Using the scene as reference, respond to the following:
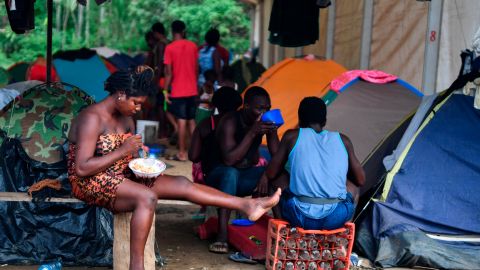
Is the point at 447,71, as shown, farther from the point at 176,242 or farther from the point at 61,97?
the point at 61,97

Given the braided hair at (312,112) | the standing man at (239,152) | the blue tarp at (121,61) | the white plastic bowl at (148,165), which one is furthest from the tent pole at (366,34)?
the white plastic bowl at (148,165)

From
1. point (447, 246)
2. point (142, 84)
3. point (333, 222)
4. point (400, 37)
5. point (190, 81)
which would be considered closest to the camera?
point (142, 84)

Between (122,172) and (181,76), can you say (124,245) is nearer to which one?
(122,172)

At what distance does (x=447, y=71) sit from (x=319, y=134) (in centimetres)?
314

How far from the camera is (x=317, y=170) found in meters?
4.43

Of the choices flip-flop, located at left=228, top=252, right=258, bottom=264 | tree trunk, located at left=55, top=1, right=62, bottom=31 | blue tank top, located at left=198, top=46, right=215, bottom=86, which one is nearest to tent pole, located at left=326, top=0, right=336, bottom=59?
blue tank top, located at left=198, top=46, right=215, bottom=86

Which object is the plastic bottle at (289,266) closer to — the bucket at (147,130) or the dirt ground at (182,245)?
the dirt ground at (182,245)

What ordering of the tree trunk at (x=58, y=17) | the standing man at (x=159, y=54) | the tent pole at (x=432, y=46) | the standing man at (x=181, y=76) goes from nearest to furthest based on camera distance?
the tent pole at (x=432, y=46), the standing man at (x=181, y=76), the standing man at (x=159, y=54), the tree trunk at (x=58, y=17)

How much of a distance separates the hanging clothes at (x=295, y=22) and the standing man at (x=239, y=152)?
6.91ft

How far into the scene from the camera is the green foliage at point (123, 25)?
73.8 ft

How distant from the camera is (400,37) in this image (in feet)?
27.5

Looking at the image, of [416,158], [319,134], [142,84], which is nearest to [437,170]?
[416,158]

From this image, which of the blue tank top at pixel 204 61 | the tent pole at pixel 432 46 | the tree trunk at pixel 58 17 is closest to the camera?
the tent pole at pixel 432 46

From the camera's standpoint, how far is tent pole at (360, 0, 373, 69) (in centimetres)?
941
